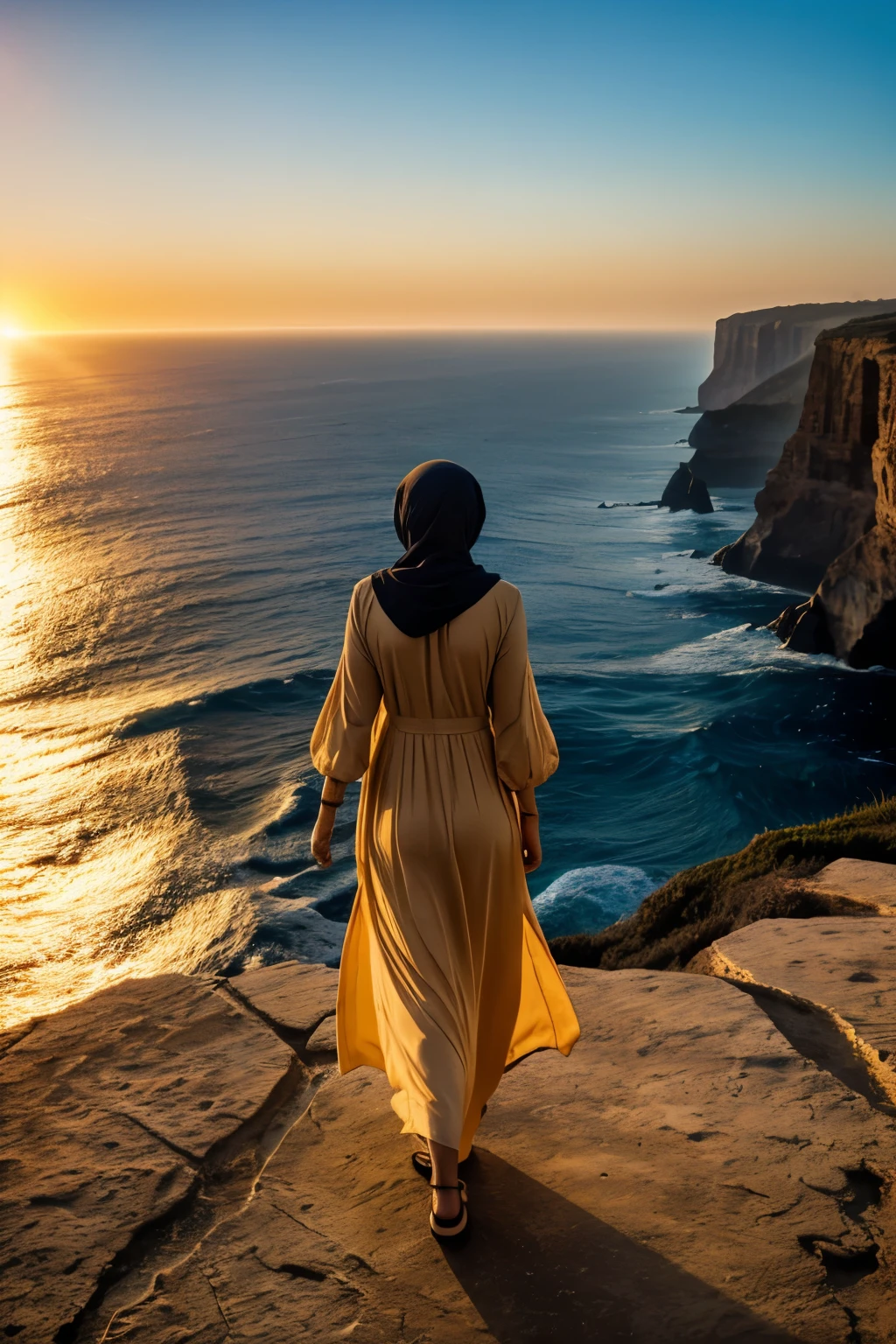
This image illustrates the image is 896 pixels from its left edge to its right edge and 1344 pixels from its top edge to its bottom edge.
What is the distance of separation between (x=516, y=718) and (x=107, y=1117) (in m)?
2.31

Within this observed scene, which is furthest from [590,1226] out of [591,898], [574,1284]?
[591,898]

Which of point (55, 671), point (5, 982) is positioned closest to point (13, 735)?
point (55, 671)

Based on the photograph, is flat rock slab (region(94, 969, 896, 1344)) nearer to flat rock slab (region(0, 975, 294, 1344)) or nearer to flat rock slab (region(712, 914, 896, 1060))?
flat rock slab (region(0, 975, 294, 1344))

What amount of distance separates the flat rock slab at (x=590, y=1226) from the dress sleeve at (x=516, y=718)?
1.34 m

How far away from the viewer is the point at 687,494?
64.3m

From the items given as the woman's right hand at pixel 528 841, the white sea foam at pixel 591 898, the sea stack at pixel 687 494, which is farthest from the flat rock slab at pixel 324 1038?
the sea stack at pixel 687 494

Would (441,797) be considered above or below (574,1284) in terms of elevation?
above

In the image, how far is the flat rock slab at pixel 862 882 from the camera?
18.5ft

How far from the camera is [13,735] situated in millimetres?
24328

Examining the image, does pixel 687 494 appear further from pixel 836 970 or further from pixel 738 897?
pixel 836 970

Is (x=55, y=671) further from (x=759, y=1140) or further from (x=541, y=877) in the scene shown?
(x=759, y=1140)

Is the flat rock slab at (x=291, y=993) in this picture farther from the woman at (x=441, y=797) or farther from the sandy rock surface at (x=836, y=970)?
the sandy rock surface at (x=836, y=970)

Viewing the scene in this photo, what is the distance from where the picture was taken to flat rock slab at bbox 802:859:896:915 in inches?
222

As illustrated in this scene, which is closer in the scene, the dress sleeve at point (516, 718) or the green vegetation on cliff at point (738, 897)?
the dress sleeve at point (516, 718)
